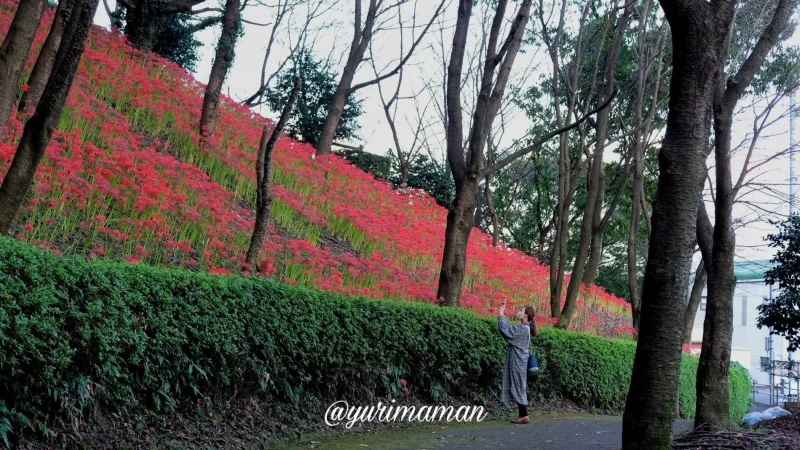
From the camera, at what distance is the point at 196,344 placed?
6.03 meters

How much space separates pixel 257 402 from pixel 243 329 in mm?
838

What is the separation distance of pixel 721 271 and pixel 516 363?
317cm

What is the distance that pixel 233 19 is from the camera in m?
13.6

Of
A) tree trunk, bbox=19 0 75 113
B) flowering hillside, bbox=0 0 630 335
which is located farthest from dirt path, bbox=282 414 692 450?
tree trunk, bbox=19 0 75 113

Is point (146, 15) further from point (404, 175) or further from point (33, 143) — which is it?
point (33, 143)

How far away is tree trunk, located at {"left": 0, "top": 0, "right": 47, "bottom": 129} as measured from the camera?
8.15m

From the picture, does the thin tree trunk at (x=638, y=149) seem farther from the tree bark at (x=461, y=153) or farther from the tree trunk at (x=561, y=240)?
the tree bark at (x=461, y=153)

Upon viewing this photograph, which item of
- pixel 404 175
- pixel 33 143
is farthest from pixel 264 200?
pixel 404 175

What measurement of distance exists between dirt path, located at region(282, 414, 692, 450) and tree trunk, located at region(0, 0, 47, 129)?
525cm

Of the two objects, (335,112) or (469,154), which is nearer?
(469,154)

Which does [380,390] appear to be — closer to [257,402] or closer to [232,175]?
[257,402]

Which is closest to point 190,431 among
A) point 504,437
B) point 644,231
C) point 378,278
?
point 504,437

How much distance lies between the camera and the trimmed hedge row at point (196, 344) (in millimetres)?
4621

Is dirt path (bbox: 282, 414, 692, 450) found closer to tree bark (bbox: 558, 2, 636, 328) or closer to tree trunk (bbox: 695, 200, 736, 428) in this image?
tree trunk (bbox: 695, 200, 736, 428)
